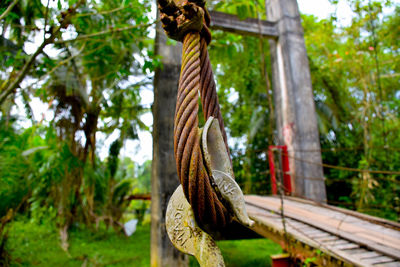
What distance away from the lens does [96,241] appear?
198 inches

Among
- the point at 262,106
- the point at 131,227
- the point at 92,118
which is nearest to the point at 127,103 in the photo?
the point at 92,118

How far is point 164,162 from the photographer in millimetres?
2707

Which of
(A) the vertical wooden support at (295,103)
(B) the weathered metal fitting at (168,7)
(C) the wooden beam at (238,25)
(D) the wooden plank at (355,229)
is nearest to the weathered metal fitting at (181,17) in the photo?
(B) the weathered metal fitting at (168,7)

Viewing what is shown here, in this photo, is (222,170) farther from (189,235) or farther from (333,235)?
(333,235)

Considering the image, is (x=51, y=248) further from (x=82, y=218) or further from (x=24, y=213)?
(x=24, y=213)

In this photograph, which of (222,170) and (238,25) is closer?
(222,170)

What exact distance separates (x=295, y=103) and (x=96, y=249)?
3977mm

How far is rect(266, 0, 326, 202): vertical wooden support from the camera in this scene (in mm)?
Result: 4164

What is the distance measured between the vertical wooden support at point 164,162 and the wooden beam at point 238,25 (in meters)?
1.41

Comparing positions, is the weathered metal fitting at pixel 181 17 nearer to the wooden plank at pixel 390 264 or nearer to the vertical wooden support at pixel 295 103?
the wooden plank at pixel 390 264

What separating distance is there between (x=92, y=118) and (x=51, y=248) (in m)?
2.21

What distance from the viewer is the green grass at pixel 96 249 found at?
377 cm

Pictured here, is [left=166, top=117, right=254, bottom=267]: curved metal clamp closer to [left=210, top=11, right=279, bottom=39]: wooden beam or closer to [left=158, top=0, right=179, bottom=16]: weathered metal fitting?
[left=158, top=0, right=179, bottom=16]: weathered metal fitting

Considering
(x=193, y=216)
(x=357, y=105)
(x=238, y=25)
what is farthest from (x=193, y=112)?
(x=357, y=105)
